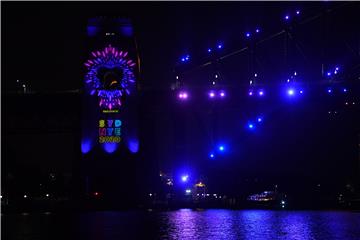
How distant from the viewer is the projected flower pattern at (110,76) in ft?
220

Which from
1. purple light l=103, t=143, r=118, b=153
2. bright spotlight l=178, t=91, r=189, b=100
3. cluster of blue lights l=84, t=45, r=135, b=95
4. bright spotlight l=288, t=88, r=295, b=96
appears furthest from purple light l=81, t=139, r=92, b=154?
bright spotlight l=288, t=88, r=295, b=96

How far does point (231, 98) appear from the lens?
68.0 m

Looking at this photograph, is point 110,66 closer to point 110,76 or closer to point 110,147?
point 110,76

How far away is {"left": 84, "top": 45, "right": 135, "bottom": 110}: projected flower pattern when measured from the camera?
67.0 metres

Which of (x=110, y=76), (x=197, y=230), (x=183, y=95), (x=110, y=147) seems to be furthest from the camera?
(x=183, y=95)

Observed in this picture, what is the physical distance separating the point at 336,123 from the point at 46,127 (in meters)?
31.0

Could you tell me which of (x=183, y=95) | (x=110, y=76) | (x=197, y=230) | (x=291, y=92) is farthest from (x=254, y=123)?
(x=197, y=230)

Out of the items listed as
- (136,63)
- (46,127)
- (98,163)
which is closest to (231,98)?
A: (136,63)

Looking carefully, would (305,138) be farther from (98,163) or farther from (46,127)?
(46,127)

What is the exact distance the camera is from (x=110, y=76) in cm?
6700

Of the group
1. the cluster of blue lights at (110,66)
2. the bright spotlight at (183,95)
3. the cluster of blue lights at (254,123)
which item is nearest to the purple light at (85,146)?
the cluster of blue lights at (110,66)

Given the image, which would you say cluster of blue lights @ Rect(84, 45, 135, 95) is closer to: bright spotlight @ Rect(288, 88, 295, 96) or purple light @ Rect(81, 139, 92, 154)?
purple light @ Rect(81, 139, 92, 154)

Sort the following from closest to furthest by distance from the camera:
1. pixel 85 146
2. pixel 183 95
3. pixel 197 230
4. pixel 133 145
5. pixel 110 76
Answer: pixel 197 230 < pixel 110 76 < pixel 133 145 < pixel 183 95 < pixel 85 146

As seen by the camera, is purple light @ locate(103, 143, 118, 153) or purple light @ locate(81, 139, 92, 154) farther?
purple light @ locate(81, 139, 92, 154)
